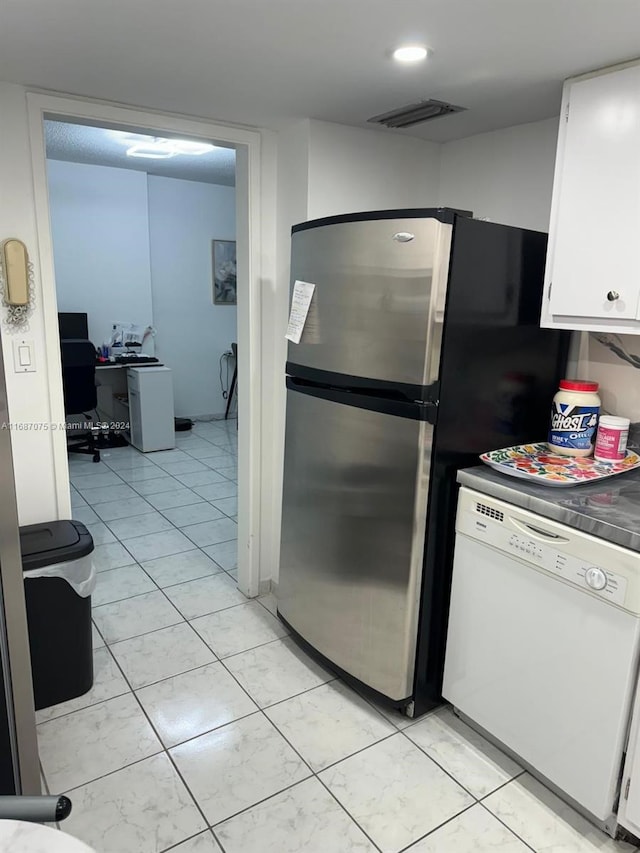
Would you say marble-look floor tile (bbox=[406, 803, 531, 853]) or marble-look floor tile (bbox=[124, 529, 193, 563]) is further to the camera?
marble-look floor tile (bbox=[124, 529, 193, 563])

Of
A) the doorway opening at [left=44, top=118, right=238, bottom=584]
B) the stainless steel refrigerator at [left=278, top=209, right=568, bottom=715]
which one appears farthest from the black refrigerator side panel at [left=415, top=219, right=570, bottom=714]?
the doorway opening at [left=44, top=118, right=238, bottom=584]

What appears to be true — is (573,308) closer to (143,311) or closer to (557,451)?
(557,451)

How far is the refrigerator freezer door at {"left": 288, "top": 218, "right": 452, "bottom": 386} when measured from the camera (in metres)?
1.72

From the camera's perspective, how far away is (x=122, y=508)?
3914mm

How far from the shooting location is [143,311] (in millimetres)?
5633

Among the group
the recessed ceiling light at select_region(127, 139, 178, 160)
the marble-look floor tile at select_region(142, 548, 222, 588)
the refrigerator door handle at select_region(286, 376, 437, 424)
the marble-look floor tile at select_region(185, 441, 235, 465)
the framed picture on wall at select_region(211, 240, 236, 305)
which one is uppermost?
the recessed ceiling light at select_region(127, 139, 178, 160)

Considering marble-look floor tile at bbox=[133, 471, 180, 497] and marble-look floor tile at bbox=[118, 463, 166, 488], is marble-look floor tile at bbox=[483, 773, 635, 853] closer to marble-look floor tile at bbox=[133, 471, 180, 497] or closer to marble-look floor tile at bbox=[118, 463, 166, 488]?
marble-look floor tile at bbox=[133, 471, 180, 497]

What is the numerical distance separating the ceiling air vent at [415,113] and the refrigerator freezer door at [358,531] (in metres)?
1.08

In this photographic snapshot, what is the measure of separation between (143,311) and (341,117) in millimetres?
3829

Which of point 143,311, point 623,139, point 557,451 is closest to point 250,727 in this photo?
point 557,451

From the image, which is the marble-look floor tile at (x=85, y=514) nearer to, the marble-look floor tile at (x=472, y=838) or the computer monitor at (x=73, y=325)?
the computer monitor at (x=73, y=325)

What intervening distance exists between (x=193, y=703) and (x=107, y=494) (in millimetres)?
2339

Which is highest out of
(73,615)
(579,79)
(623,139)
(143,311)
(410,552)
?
(579,79)

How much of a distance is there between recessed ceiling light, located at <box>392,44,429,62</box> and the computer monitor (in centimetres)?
400
